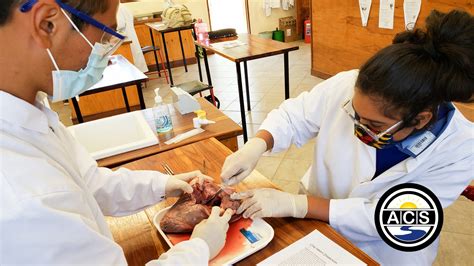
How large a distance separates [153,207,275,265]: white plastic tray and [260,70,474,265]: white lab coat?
9.7 inches

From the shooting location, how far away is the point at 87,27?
75cm

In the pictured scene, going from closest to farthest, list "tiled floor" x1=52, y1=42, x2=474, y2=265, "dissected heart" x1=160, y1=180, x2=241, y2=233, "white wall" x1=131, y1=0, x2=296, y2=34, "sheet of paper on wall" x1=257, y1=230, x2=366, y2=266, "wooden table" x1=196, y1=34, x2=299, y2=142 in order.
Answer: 1. "sheet of paper on wall" x1=257, y1=230, x2=366, y2=266
2. "dissected heart" x1=160, y1=180, x2=241, y2=233
3. "tiled floor" x1=52, y1=42, x2=474, y2=265
4. "wooden table" x1=196, y1=34, x2=299, y2=142
5. "white wall" x1=131, y1=0, x2=296, y2=34

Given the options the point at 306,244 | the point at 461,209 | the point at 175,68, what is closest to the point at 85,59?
the point at 306,244

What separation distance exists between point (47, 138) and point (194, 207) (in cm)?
50

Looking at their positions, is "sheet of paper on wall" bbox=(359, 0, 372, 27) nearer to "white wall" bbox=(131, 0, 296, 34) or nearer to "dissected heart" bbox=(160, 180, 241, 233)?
"dissected heart" bbox=(160, 180, 241, 233)

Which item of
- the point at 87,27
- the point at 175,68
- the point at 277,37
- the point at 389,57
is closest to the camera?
the point at 87,27

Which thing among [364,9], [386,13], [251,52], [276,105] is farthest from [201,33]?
[386,13]

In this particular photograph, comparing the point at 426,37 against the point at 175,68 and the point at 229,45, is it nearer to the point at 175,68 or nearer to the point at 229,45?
the point at 229,45

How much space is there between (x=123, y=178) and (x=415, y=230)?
105cm

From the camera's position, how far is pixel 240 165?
1305mm

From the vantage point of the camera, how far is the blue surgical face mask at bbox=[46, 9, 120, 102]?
79 cm

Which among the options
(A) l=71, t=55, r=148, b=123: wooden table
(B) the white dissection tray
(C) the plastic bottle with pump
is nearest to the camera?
(B) the white dissection tray

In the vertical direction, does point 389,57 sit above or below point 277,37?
above

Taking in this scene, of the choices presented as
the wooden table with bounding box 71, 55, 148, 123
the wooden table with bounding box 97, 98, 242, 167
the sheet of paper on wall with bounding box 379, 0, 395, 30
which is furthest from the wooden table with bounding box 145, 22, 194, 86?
the wooden table with bounding box 97, 98, 242, 167
